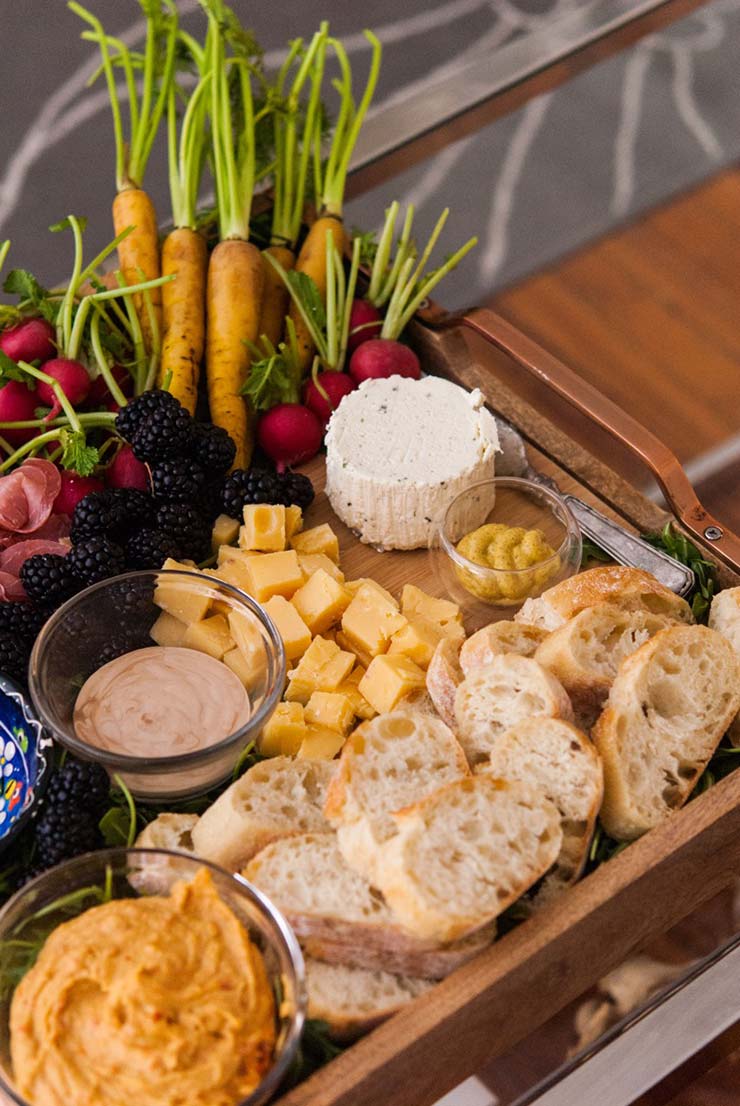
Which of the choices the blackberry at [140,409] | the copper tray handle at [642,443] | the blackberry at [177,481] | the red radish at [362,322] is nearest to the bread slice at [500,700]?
the copper tray handle at [642,443]

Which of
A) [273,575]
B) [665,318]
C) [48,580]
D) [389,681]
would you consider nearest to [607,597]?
[389,681]

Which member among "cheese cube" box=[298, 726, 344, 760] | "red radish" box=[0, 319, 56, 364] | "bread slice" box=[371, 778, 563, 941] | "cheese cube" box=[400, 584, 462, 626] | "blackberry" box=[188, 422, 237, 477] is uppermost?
"red radish" box=[0, 319, 56, 364]

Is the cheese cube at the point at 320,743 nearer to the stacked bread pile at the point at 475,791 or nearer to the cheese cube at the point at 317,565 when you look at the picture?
the stacked bread pile at the point at 475,791

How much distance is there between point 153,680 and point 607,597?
2.57 feet

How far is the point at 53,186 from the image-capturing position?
15.2 ft

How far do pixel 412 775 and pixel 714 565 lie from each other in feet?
Answer: 2.66

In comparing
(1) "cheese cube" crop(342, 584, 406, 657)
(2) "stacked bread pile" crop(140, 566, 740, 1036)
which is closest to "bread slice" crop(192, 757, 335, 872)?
(2) "stacked bread pile" crop(140, 566, 740, 1036)

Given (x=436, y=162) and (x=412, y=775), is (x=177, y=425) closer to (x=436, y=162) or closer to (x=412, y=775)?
(x=412, y=775)

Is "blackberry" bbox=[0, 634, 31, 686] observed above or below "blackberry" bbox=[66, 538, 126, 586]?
below

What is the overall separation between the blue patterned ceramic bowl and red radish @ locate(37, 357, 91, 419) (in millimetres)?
697

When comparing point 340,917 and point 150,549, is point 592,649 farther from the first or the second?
point 150,549

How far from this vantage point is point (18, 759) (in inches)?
84.2

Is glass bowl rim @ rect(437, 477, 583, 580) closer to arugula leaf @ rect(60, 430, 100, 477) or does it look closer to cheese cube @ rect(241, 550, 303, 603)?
cheese cube @ rect(241, 550, 303, 603)

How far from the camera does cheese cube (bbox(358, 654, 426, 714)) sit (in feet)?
7.34
